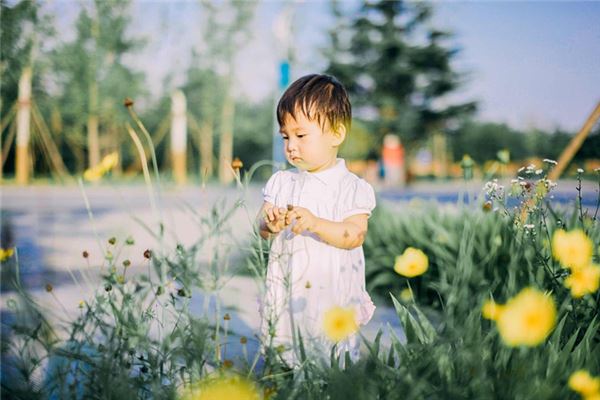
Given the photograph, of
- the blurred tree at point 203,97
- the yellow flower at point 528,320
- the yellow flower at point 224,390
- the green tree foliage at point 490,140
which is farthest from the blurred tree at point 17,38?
the green tree foliage at point 490,140

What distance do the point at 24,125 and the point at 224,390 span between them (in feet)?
47.1

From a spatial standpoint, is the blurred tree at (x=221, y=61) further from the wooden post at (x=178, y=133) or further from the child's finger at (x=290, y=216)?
the child's finger at (x=290, y=216)

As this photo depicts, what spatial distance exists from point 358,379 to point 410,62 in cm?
2247

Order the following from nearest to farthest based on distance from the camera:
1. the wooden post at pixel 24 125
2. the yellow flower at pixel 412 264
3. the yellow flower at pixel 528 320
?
the yellow flower at pixel 528 320, the yellow flower at pixel 412 264, the wooden post at pixel 24 125

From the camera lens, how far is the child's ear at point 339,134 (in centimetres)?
153

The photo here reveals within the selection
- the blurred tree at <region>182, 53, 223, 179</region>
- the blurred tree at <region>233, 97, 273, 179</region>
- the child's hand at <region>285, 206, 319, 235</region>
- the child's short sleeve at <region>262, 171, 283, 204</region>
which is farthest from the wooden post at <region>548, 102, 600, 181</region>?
the blurred tree at <region>233, 97, 273, 179</region>

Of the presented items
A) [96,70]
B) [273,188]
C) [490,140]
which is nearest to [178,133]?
[96,70]

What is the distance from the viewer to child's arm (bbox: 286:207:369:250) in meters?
1.33

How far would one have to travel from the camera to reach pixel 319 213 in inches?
60.6

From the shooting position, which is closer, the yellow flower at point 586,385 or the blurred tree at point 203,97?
the yellow flower at point 586,385

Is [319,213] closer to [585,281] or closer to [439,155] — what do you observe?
[585,281]

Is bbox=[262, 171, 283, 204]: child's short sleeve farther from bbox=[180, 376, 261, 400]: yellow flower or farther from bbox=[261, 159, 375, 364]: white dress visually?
bbox=[180, 376, 261, 400]: yellow flower

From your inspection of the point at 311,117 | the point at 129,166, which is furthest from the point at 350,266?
the point at 129,166

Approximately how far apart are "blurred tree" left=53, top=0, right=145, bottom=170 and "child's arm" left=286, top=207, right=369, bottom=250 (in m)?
15.2
